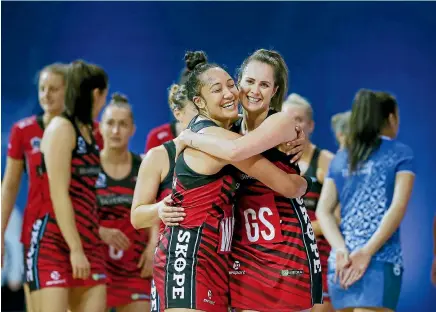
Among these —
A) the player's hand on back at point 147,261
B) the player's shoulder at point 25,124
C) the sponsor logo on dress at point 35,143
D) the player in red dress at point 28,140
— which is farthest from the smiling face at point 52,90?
the player's hand on back at point 147,261

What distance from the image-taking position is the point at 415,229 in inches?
317

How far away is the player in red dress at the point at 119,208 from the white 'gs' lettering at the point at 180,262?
2.34m

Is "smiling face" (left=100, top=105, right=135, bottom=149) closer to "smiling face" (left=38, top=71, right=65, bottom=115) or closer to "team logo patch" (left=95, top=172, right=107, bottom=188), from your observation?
"team logo patch" (left=95, top=172, right=107, bottom=188)

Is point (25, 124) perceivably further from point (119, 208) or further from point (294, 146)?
point (294, 146)

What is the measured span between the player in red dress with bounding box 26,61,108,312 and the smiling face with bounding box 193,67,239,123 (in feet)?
4.67

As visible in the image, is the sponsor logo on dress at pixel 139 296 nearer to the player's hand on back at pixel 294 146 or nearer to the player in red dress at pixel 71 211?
the player in red dress at pixel 71 211

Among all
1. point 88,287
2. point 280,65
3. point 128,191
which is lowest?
point 88,287

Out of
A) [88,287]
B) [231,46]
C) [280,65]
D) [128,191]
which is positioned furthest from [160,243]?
[231,46]

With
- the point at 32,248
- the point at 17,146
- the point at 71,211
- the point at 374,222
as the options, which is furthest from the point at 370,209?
the point at 17,146

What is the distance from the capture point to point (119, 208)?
6109 millimetres

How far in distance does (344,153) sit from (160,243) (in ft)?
6.57

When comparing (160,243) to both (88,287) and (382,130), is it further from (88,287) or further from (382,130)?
(382,130)

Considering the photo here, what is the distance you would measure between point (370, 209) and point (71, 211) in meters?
1.71

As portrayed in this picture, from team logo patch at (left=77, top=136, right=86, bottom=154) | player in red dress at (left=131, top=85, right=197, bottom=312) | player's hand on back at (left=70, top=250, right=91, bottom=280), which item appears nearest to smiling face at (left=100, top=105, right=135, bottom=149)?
team logo patch at (left=77, top=136, right=86, bottom=154)
